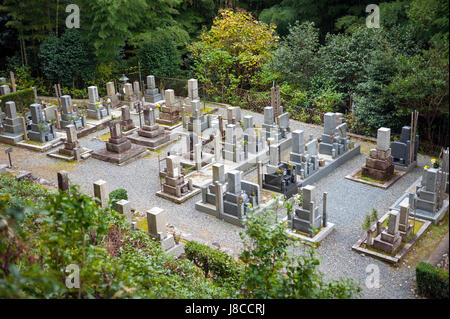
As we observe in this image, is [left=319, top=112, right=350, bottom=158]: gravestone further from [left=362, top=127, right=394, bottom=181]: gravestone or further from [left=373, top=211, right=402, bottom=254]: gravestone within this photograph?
[left=373, top=211, right=402, bottom=254]: gravestone

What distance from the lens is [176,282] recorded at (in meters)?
11.0

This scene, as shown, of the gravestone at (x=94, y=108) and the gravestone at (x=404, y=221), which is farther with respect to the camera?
the gravestone at (x=94, y=108)

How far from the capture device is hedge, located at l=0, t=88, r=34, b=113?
26.4 m

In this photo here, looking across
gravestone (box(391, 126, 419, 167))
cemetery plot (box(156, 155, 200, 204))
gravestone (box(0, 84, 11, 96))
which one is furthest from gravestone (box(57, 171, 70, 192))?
Answer: gravestone (box(0, 84, 11, 96))

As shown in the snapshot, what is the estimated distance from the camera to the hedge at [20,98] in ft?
86.5

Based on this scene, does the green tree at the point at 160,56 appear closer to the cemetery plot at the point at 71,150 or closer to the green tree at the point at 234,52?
the green tree at the point at 234,52

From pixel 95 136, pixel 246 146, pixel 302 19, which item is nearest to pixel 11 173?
pixel 95 136

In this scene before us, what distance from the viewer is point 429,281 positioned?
11.7 m

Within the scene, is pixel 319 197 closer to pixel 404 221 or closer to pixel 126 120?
pixel 404 221

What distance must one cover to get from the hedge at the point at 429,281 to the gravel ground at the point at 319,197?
530 millimetres

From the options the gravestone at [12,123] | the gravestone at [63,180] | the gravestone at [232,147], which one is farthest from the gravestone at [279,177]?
the gravestone at [12,123]

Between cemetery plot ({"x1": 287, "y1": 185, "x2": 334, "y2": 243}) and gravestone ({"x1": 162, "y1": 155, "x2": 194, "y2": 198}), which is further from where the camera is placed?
gravestone ({"x1": 162, "y1": 155, "x2": 194, "y2": 198})

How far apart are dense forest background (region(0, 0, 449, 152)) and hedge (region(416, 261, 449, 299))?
10506mm

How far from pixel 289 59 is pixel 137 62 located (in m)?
11.0
